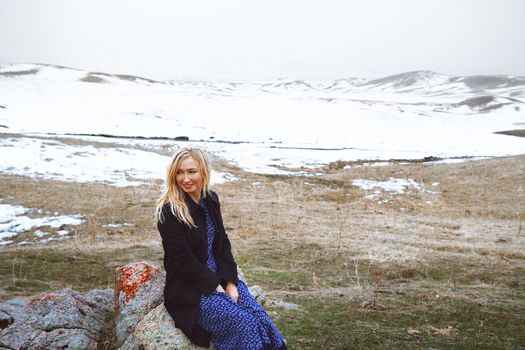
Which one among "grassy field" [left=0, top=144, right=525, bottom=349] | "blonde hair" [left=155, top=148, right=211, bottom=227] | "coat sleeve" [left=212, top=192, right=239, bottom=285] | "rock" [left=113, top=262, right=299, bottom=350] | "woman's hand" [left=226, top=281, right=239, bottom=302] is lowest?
"grassy field" [left=0, top=144, right=525, bottom=349]

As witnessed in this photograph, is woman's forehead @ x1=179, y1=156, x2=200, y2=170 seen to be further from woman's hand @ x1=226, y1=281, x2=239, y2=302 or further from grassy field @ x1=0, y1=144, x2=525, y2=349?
grassy field @ x1=0, y1=144, x2=525, y2=349

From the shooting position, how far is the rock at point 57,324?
5.54 metres

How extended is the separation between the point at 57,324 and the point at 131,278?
1.13m

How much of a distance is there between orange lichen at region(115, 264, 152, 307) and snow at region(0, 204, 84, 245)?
10694mm

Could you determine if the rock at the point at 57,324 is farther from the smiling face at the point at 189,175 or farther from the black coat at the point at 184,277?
the smiling face at the point at 189,175

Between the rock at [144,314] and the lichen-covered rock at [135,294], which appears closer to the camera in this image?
the rock at [144,314]

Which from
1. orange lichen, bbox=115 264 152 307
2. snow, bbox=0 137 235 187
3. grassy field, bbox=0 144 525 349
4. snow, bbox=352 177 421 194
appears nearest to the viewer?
orange lichen, bbox=115 264 152 307

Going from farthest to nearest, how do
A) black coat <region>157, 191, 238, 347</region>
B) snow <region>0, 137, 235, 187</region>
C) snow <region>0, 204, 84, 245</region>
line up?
snow <region>0, 137, 235, 187</region>
snow <region>0, 204, 84, 245</region>
black coat <region>157, 191, 238, 347</region>

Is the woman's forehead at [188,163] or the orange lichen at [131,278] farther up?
the woman's forehead at [188,163]

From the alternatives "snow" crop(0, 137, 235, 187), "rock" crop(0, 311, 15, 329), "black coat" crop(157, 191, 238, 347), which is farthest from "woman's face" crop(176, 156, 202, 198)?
"snow" crop(0, 137, 235, 187)

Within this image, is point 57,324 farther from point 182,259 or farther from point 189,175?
point 189,175

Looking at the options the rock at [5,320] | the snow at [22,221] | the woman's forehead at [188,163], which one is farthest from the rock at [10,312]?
the snow at [22,221]

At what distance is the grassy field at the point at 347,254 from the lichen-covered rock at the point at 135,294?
0.49 meters

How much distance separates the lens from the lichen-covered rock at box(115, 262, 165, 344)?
5844 mm
